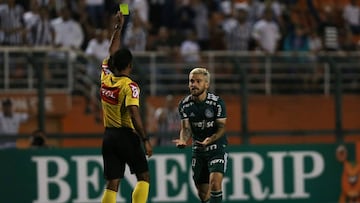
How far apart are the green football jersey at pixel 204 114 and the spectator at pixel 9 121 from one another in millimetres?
5249

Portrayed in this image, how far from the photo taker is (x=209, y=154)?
17.7m

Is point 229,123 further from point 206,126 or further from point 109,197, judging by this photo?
point 109,197

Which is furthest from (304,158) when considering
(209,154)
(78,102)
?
(209,154)

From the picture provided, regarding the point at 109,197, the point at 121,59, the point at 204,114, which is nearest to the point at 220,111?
the point at 204,114

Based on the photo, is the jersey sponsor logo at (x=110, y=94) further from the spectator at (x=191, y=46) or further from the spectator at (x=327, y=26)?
the spectator at (x=327, y=26)

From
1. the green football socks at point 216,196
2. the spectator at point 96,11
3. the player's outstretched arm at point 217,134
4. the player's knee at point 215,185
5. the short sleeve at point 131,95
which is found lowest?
the green football socks at point 216,196

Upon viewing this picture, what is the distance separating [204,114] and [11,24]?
24.1 feet

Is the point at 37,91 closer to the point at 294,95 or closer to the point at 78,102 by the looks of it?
the point at 78,102

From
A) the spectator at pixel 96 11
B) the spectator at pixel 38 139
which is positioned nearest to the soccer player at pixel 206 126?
the spectator at pixel 38 139

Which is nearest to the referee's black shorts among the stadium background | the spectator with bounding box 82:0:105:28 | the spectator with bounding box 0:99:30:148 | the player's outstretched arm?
the player's outstretched arm

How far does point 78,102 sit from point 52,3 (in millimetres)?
2163

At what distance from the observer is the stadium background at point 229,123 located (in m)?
21.8

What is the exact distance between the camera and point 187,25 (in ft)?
86.8

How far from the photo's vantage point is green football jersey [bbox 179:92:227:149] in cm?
1748
